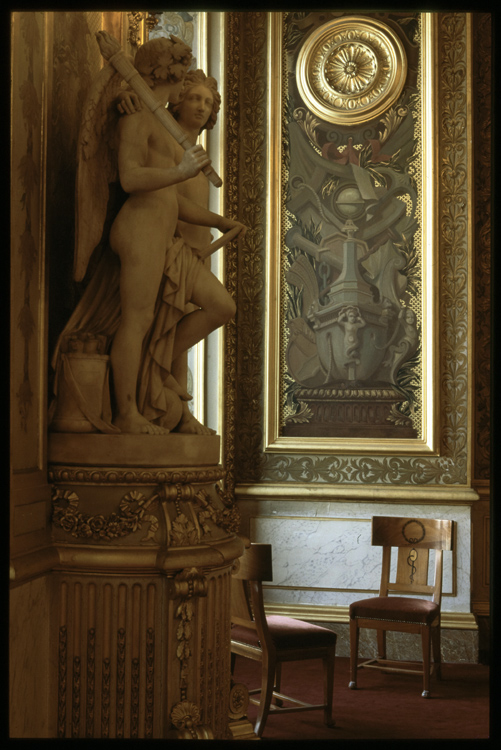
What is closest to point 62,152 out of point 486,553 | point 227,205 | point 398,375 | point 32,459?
point 32,459

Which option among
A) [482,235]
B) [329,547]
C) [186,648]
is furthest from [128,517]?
[482,235]

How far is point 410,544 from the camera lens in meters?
5.82

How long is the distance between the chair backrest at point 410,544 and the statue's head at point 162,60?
3.67m

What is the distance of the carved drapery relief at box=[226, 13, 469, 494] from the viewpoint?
252 inches

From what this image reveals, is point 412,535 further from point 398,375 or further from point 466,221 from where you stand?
point 466,221

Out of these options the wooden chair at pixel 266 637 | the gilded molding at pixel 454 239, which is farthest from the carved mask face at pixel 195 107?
the gilded molding at pixel 454 239

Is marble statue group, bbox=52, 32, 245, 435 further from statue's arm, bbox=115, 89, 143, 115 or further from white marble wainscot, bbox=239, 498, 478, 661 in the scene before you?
white marble wainscot, bbox=239, 498, 478, 661

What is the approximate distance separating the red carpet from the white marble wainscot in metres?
0.36

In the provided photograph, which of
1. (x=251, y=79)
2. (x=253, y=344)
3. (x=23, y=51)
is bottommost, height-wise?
(x=253, y=344)

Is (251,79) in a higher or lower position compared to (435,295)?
higher

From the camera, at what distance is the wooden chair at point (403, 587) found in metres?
5.27

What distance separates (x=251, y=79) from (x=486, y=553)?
421 cm

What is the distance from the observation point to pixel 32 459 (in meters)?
2.82

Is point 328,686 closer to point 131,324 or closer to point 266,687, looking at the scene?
point 266,687
